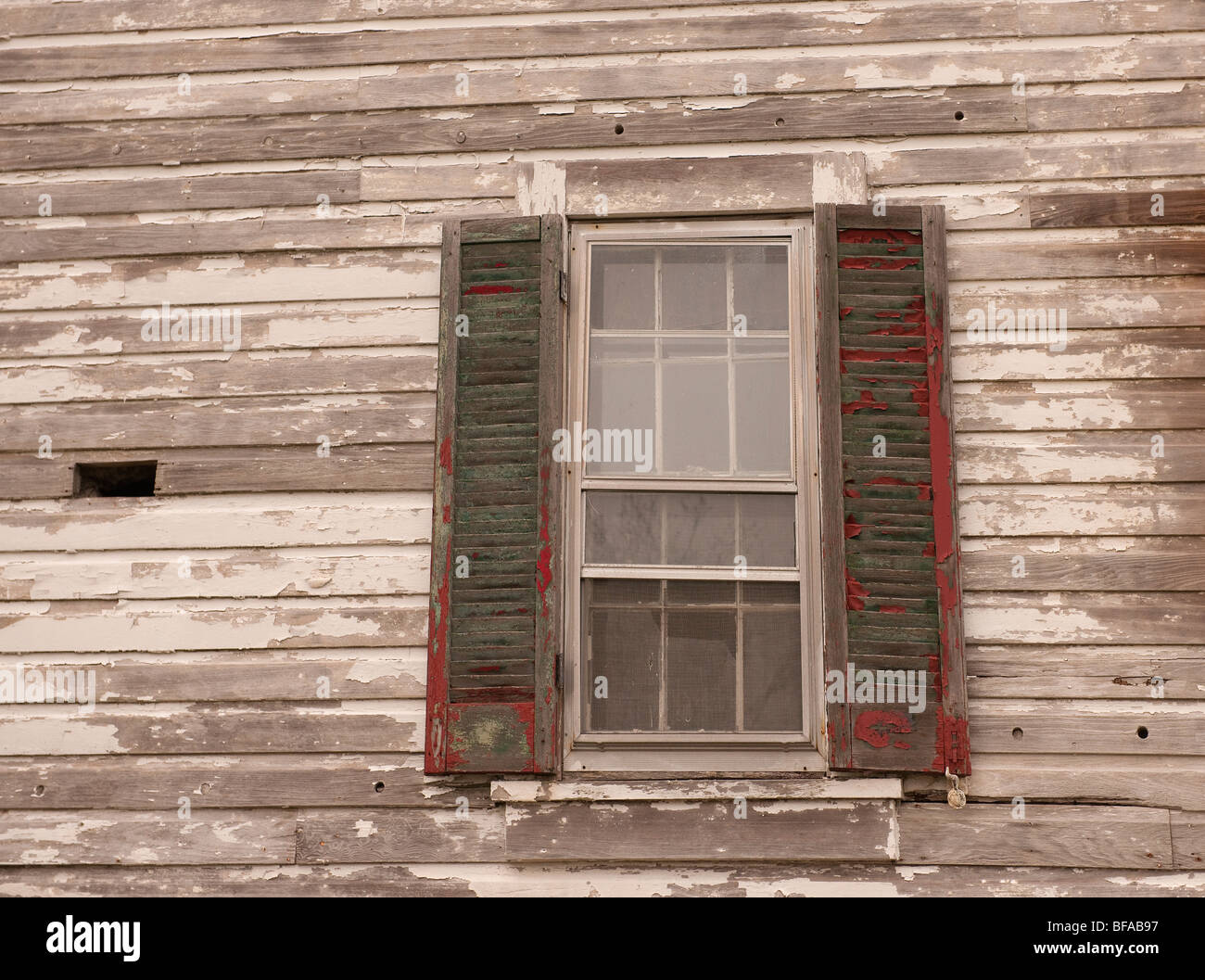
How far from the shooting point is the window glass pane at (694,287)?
154 inches

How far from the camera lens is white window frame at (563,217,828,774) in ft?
11.7

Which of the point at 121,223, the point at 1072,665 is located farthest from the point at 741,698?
the point at 121,223

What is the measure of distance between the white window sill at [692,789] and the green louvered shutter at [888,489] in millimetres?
75

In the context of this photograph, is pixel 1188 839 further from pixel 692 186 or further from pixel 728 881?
pixel 692 186

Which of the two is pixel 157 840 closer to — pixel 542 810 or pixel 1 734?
pixel 1 734

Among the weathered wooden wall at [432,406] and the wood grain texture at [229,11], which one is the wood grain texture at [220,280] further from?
the wood grain texture at [229,11]

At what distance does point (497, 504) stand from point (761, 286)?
120 centimetres

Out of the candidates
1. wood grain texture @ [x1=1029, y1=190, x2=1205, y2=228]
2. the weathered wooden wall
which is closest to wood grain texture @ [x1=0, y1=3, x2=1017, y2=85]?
the weathered wooden wall

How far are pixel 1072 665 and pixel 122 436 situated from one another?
10.8ft

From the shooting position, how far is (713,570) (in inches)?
145

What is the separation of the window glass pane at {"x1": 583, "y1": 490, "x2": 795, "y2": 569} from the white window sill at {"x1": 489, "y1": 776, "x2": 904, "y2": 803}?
703 millimetres

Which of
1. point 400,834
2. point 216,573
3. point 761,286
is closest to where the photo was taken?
point 400,834

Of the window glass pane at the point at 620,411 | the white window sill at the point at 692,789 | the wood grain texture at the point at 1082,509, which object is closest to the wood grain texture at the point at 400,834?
the white window sill at the point at 692,789

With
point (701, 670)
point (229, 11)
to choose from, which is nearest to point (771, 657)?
point (701, 670)
